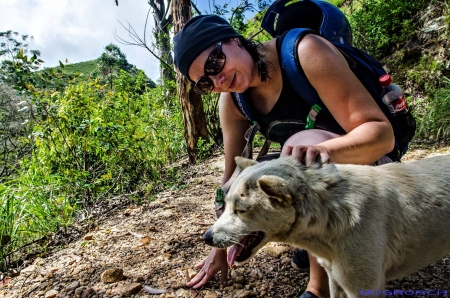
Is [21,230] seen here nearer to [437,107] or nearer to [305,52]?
[305,52]

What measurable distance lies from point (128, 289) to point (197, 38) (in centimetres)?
182

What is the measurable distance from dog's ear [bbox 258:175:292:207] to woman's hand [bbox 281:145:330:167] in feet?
0.87

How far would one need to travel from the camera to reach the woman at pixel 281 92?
177cm

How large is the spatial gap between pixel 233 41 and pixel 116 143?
2.96 metres

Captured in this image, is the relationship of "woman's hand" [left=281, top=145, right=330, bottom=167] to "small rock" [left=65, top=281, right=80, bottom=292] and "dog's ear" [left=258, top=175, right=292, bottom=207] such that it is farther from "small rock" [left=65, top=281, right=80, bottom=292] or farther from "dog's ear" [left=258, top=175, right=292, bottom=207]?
"small rock" [left=65, top=281, right=80, bottom=292]

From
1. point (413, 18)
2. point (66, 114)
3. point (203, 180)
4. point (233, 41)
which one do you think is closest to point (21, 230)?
point (66, 114)

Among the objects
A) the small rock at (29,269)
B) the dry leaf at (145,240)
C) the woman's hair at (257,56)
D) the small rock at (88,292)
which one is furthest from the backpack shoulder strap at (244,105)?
the small rock at (29,269)

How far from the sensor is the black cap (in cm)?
211

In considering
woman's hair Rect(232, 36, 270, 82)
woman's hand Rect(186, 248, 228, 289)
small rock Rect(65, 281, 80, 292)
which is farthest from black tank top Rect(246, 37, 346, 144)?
small rock Rect(65, 281, 80, 292)

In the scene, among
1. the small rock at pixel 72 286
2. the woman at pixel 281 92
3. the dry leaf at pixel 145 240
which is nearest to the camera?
the woman at pixel 281 92

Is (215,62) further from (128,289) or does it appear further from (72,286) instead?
(72,286)

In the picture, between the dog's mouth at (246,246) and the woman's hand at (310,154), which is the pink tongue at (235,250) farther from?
the woman's hand at (310,154)

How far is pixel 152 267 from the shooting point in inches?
97.3

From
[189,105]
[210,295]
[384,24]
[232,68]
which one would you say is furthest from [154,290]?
[384,24]
